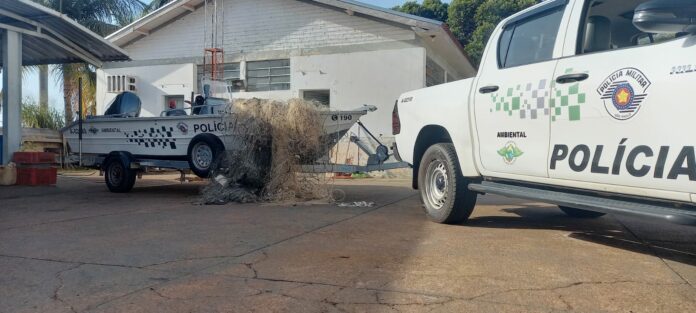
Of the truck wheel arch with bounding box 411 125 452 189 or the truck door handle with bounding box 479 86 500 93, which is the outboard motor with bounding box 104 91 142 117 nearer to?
the truck wheel arch with bounding box 411 125 452 189

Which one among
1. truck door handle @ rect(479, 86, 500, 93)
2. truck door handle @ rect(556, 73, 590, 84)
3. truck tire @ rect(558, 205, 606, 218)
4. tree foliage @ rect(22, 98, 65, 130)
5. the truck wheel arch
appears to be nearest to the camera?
truck door handle @ rect(556, 73, 590, 84)

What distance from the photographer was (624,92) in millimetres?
4086

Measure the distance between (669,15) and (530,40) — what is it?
179 centimetres

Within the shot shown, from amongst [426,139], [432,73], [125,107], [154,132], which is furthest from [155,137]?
[432,73]

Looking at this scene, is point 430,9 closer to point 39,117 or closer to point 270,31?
point 270,31

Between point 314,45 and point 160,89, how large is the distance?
6.09 metres

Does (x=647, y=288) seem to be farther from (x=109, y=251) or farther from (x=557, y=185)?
(x=109, y=251)

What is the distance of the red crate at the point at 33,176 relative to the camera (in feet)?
39.0

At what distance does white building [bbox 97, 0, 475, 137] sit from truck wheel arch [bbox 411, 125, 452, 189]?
8627 mm

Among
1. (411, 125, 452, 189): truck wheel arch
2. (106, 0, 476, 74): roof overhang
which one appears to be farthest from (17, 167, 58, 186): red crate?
(411, 125, 452, 189): truck wheel arch

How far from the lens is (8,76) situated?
39.5 feet

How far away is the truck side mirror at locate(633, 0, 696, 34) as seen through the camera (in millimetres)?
3654

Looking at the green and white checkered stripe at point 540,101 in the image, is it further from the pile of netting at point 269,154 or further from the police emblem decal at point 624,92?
the pile of netting at point 269,154

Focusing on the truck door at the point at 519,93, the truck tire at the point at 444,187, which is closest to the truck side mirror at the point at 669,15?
the truck door at the point at 519,93
